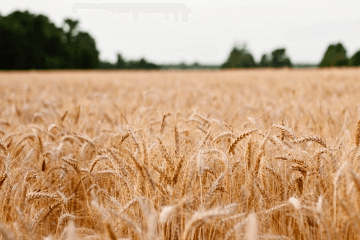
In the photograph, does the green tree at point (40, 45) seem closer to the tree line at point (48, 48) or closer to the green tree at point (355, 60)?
the tree line at point (48, 48)

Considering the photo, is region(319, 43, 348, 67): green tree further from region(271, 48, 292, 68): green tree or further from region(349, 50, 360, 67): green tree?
region(271, 48, 292, 68): green tree

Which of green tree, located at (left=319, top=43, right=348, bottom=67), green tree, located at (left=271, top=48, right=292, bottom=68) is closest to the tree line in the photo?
green tree, located at (left=319, top=43, right=348, bottom=67)

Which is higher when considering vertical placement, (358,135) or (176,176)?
(358,135)

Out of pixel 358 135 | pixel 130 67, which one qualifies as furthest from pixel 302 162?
pixel 130 67

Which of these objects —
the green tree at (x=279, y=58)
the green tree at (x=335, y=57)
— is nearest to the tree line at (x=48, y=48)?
the green tree at (x=335, y=57)

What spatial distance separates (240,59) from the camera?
64500 mm

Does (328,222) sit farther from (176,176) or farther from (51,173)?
(51,173)

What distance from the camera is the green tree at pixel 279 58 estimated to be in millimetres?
69750

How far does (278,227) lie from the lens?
122 cm

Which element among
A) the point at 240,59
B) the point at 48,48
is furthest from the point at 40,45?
the point at 240,59

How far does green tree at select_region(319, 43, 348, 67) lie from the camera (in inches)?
2148

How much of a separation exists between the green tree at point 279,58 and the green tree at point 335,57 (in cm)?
981

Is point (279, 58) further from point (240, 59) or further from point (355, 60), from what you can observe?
point (355, 60)

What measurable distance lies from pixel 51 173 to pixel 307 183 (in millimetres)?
1316
